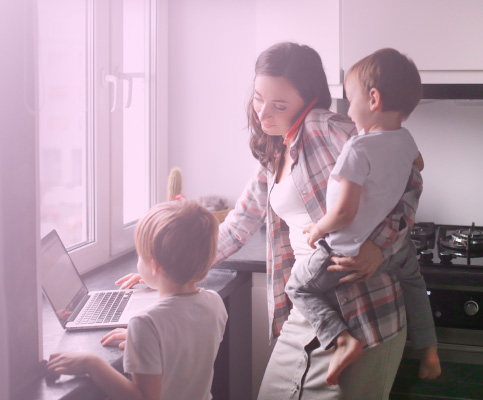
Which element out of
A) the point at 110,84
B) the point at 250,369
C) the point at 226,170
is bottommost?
the point at 250,369

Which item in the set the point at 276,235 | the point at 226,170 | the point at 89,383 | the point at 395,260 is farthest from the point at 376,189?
the point at 226,170

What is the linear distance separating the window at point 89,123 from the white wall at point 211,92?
24 cm

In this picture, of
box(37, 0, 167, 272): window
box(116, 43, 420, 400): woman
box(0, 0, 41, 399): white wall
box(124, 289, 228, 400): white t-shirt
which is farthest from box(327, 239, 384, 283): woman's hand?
box(37, 0, 167, 272): window

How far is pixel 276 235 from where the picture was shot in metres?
1.54

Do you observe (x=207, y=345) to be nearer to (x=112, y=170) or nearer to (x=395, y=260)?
(x=395, y=260)

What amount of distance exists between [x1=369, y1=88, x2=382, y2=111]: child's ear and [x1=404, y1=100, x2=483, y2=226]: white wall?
115cm

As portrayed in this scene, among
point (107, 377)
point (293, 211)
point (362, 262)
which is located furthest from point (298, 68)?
point (107, 377)

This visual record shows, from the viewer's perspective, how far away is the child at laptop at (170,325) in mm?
1000

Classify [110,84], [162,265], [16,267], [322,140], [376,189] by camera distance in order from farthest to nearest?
Answer: [110,84], [322,140], [376,189], [162,265], [16,267]

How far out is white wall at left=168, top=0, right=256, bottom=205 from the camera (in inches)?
92.6

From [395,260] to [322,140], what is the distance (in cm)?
33


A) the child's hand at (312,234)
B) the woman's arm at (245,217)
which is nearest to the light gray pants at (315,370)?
the child's hand at (312,234)

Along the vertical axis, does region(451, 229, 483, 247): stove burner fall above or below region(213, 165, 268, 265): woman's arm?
below

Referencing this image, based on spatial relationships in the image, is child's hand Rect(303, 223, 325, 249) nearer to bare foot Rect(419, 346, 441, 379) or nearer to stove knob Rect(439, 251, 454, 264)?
bare foot Rect(419, 346, 441, 379)
